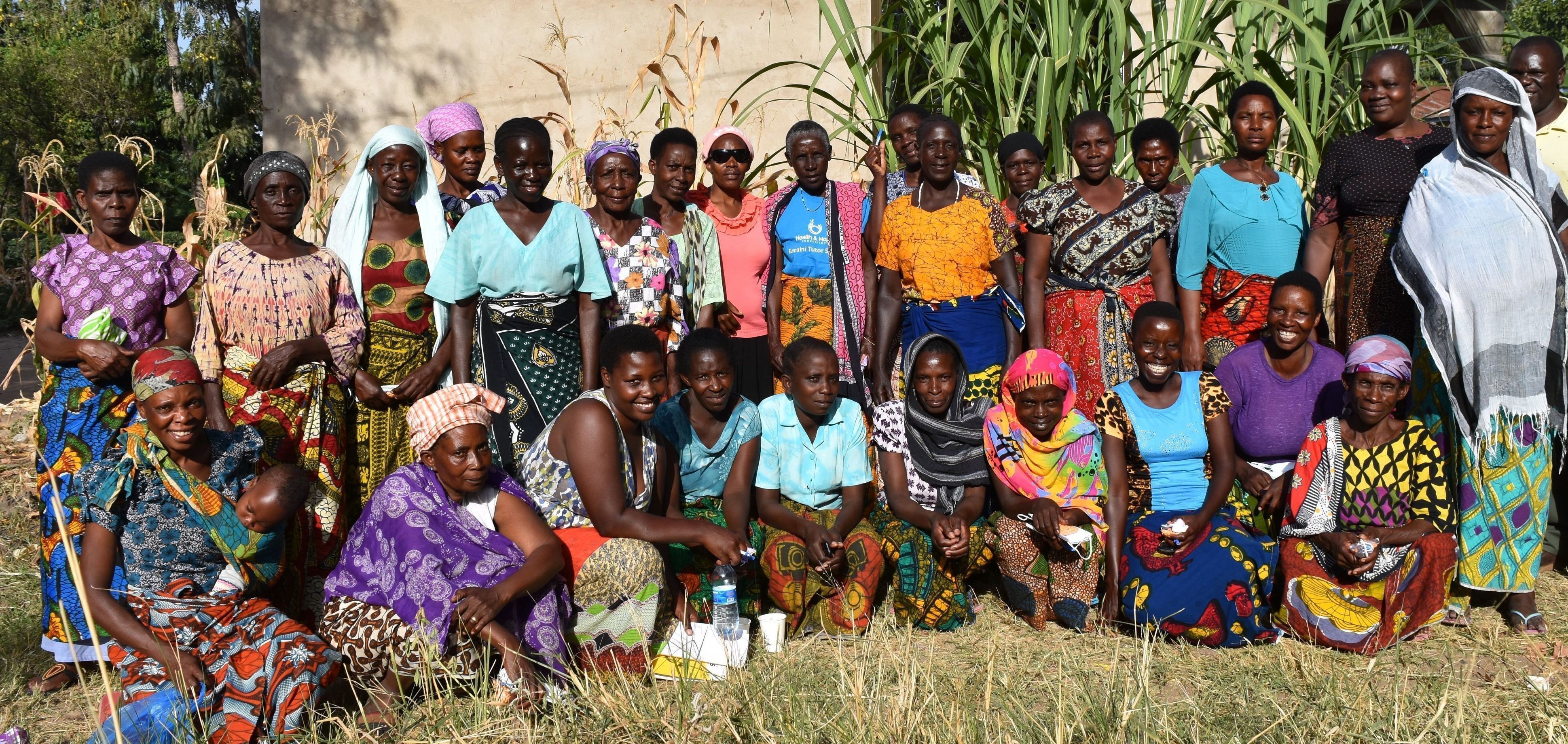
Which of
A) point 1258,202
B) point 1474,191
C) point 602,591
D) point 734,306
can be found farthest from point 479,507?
point 1474,191

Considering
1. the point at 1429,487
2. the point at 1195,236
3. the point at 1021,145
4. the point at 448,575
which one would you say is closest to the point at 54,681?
the point at 448,575

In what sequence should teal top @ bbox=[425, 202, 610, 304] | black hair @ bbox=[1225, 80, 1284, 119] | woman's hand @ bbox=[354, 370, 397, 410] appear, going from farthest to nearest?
black hair @ bbox=[1225, 80, 1284, 119] < teal top @ bbox=[425, 202, 610, 304] < woman's hand @ bbox=[354, 370, 397, 410]

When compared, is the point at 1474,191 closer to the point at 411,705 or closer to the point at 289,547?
the point at 411,705

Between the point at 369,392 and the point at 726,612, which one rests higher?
the point at 369,392

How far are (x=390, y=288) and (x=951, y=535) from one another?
6.96 ft

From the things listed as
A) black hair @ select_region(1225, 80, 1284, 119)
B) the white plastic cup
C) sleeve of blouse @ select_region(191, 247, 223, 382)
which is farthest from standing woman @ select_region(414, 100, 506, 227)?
black hair @ select_region(1225, 80, 1284, 119)

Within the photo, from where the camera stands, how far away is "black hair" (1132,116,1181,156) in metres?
4.60

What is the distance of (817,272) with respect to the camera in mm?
4828

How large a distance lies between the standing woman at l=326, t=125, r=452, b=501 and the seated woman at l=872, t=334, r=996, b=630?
163cm

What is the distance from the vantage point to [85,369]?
3660 mm

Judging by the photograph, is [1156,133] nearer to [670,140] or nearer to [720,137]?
[720,137]

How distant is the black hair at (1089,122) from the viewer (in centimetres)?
455

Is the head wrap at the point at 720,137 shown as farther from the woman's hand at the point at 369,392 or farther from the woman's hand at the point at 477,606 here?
the woman's hand at the point at 477,606

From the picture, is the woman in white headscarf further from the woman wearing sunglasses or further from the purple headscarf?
the purple headscarf
